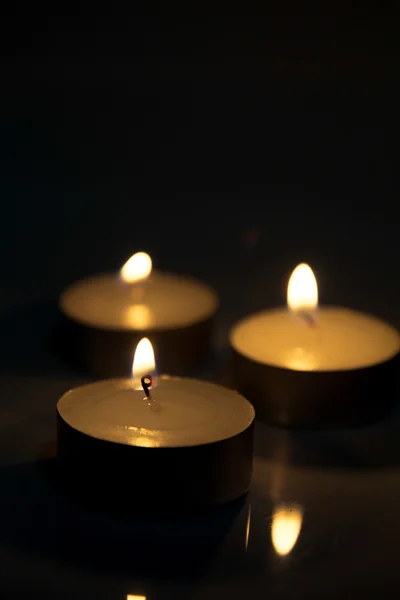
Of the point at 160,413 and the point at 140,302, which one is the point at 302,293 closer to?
the point at 140,302

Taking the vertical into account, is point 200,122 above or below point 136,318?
above

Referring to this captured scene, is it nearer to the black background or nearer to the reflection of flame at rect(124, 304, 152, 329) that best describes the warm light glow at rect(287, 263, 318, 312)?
the reflection of flame at rect(124, 304, 152, 329)

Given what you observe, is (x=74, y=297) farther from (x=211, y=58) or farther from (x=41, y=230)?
(x=211, y=58)

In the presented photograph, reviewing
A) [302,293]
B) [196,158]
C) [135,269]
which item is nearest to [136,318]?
[135,269]

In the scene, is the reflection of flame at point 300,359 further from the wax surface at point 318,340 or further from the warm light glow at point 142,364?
the warm light glow at point 142,364

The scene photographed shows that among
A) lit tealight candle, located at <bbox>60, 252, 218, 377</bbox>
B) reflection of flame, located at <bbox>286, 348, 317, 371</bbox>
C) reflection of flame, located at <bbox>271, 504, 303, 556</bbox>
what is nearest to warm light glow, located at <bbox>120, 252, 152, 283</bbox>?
lit tealight candle, located at <bbox>60, 252, 218, 377</bbox>

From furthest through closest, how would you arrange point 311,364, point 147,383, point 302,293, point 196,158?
point 196,158
point 302,293
point 311,364
point 147,383
